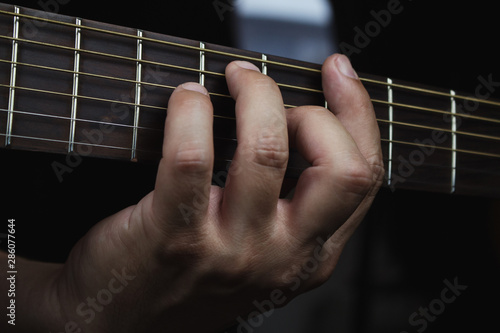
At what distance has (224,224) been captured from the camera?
57 cm

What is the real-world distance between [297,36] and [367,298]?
57cm

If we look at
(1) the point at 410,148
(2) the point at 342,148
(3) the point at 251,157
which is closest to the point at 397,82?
(1) the point at 410,148

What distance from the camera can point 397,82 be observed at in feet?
2.49

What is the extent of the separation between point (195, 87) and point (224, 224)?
0.18 m

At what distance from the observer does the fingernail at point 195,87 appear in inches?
23.1

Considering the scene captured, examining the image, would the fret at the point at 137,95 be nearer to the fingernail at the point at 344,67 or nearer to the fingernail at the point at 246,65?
the fingernail at the point at 246,65

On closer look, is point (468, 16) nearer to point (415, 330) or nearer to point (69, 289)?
point (415, 330)
